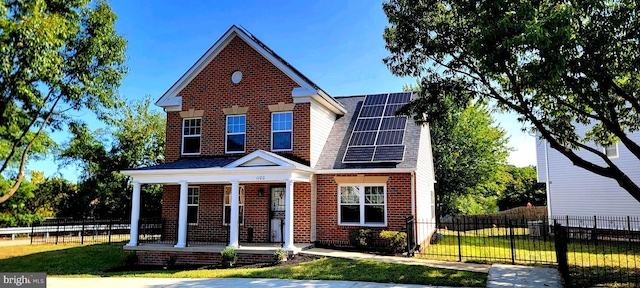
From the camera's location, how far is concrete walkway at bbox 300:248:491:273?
1163 cm

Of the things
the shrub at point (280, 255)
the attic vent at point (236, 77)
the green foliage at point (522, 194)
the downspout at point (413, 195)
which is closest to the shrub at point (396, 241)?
the downspout at point (413, 195)

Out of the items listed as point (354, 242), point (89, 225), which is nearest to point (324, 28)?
point (354, 242)

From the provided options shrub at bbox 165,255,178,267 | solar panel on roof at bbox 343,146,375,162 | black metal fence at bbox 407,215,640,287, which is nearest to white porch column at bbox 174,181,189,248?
shrub at bbox 165,255,178,267

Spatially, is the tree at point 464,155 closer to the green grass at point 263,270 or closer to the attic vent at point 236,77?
the attic vent at point 236,77

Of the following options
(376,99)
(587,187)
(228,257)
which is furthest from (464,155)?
(228,257)

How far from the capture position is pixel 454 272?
10.8m

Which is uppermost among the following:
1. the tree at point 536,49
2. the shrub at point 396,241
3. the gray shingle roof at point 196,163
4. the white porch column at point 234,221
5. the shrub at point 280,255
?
the tree at point 536,49

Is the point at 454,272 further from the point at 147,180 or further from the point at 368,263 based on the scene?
the point at 147,180

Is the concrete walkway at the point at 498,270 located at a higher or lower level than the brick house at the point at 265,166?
lower

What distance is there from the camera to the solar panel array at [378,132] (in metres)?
15.6

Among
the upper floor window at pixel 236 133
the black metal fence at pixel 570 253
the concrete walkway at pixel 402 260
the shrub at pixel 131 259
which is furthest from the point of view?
the upper floor window at pixel 236 133

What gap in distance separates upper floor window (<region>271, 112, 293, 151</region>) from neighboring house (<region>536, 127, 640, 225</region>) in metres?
14.0

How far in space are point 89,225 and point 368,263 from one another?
21979 mm

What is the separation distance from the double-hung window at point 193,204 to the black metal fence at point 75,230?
796cm
